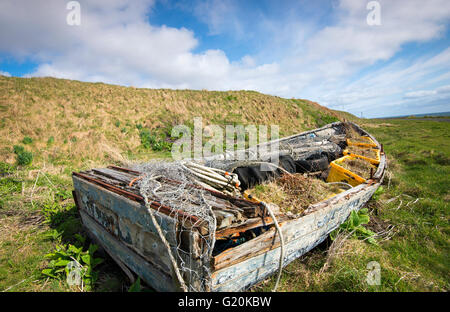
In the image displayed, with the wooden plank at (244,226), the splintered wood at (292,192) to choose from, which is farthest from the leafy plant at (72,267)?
the splintered wood at (292,192)

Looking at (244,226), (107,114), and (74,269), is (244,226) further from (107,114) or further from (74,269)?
(107,114)

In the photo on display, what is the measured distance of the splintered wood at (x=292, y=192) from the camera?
11.1 feet

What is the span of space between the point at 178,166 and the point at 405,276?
155 inches

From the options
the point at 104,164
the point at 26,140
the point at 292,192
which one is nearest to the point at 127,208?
the point at 292,192

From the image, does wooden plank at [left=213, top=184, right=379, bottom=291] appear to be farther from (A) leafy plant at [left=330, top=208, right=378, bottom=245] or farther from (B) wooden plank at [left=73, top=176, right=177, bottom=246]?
(B) wooden plank at [left=73, top=176, right=177, bottom=246]

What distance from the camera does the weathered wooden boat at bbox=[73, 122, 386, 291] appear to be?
1873 mm

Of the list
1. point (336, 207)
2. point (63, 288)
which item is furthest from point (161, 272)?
point (336, 207)

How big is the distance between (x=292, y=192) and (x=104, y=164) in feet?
28.2

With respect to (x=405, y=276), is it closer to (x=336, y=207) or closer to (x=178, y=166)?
(x=336, y=207)

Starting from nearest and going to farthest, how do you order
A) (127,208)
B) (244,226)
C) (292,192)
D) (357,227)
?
(244,226), (127,208), (357,227), (292,192)

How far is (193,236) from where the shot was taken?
176 cm

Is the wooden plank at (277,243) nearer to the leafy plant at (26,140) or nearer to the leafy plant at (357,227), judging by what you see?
the leafy plant at (357,227)

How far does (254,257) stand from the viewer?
2.12 metres

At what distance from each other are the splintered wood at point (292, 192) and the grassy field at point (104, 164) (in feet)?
2.59
